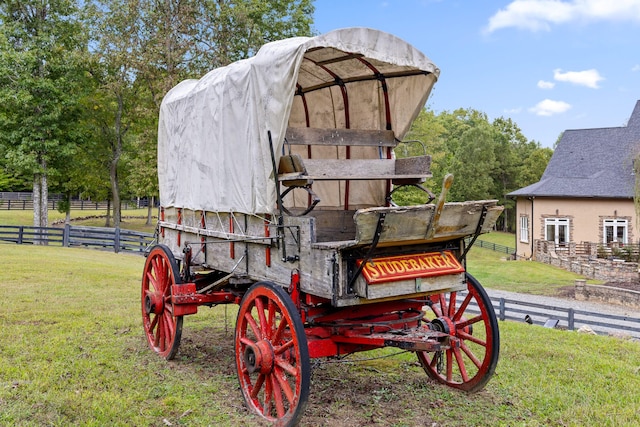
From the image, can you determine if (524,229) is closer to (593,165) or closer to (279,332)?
(593,165)

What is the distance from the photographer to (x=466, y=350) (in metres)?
5.66

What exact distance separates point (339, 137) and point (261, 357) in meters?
2.41

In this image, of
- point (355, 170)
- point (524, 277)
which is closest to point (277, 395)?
point (355, 170)

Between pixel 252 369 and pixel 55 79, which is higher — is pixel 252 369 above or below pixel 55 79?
below

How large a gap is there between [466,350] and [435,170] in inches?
1440

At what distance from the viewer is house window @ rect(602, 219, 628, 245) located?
88.1 ft

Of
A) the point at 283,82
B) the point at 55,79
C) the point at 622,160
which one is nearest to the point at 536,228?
the point at 622,160

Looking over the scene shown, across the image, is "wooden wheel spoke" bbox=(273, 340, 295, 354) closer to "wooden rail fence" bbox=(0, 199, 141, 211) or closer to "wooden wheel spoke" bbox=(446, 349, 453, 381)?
"wooden wheel spoke" bbox=(446, 349, 453, 381)

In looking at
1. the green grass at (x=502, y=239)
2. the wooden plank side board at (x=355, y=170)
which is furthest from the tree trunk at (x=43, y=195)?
the green grass at (x=502, y=239)

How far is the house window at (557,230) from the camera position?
28464 millimetres

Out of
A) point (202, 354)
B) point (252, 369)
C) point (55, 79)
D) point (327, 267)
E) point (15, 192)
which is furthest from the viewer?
point (15, 192)

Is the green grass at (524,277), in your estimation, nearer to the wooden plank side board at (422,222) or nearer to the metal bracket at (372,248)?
the wooden plank side board at (422,222)

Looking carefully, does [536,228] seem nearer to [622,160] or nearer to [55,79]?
[622,160]

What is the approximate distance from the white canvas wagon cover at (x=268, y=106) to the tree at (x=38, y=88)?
19.4 metres
